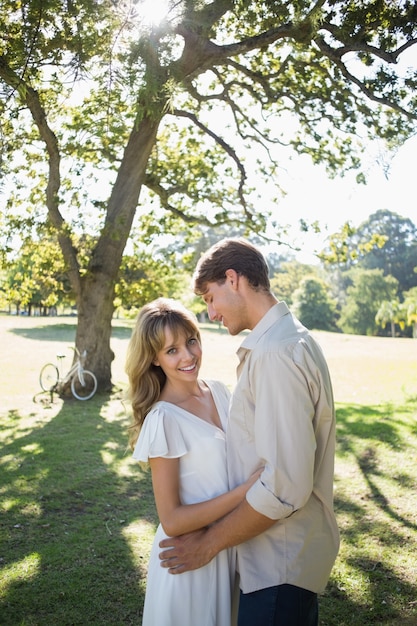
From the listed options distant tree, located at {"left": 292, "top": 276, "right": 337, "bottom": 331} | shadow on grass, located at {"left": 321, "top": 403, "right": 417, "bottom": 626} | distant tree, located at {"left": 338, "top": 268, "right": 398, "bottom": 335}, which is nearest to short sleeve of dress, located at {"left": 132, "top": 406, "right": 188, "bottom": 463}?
shadow on grass, located at {"left": 321, "top": 403, "right": 417, "bottom": 626}

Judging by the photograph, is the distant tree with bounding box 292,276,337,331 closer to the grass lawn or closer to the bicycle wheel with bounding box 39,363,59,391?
the bicycle wheel with bounding box 39,363,59,391

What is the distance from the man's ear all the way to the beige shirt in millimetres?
191

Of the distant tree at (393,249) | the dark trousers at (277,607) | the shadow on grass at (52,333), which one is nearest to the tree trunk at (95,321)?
the dark trousers at (277,607)

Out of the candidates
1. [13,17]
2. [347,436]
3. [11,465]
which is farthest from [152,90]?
[347,436]

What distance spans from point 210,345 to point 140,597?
95.4ft

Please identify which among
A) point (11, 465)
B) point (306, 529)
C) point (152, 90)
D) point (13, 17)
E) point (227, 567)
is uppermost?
point (13, 17)

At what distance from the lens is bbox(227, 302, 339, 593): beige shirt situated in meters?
2.01

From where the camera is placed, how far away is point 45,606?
13.8ft

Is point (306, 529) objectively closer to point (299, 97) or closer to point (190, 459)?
point (190, 459)

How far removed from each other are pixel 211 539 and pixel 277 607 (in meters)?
0.34

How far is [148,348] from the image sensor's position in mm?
2645

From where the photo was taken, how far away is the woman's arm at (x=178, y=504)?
2.19 m

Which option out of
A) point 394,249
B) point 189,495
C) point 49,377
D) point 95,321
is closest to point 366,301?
point 394,249

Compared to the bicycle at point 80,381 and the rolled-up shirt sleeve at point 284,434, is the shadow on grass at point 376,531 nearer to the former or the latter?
the rolled-up shirt sleeve at point 284,434
